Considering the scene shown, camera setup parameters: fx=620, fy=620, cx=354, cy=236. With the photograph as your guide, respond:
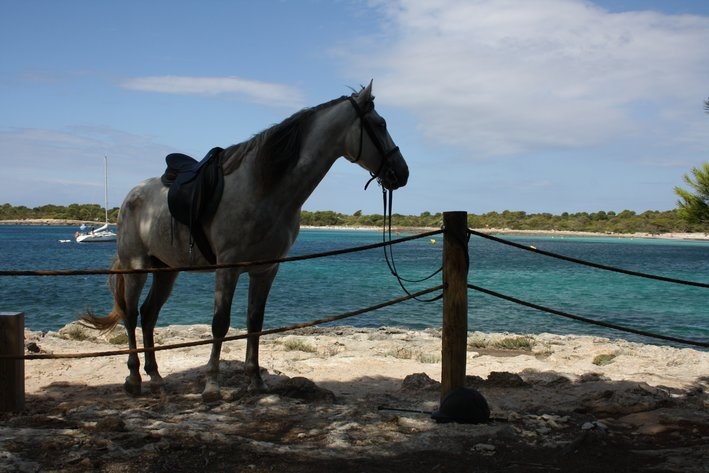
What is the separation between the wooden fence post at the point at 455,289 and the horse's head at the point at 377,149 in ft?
2.35

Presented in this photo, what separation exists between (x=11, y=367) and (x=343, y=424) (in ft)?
9.25

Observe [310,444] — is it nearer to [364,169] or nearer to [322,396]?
[322,396]

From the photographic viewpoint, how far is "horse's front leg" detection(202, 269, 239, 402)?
5082mm

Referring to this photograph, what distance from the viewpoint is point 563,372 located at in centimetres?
777

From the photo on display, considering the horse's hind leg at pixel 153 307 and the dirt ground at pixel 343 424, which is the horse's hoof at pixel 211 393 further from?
the horse's hind leg at pixel 153 307

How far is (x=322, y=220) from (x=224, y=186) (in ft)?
585

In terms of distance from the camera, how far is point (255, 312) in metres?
5.42

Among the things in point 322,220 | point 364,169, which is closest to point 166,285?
point 364,169

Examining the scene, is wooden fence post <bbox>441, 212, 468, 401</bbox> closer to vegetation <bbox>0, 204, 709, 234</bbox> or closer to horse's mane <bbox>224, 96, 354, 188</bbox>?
horse's mane <bbox>224, 96, 354, 188</bbox>

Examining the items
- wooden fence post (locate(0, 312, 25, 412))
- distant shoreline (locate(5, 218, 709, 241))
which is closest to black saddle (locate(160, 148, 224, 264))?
wooden fence post (locate(0, 312, 25, 412))

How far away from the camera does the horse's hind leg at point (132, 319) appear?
5871 mm

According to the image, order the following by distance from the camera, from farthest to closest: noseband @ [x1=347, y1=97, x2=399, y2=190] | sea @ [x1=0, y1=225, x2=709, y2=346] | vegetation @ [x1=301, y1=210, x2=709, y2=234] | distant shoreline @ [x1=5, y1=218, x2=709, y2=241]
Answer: vegetation @ [x1=301, y1=210, x2=709, y2=234]
distant shoreline @ [x1=5, y1=218, x2=709, y2=241]
sea @ [x1=0, y1=225, x2=709, y2=346]
noseband @ [x1=347, y1=97, x2=399, y2=190]

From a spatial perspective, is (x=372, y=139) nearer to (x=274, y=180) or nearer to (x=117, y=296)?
(x=274, y=180)

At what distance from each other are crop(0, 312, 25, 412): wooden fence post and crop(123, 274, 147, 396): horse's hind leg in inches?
37.3
